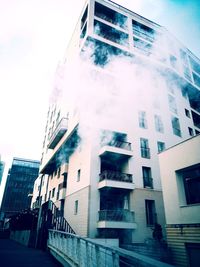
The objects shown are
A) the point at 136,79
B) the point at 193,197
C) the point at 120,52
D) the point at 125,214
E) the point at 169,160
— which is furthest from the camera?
the point at 120,52

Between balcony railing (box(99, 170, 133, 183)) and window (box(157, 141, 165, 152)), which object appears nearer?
balcony railing (box(99, 170, 133, 183))

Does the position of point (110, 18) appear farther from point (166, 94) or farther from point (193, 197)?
point (193, 197)

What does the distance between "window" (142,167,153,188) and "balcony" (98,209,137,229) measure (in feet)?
8.73

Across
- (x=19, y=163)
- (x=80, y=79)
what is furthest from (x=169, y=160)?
(x=19, y=163)

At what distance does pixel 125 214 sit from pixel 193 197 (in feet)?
18.9

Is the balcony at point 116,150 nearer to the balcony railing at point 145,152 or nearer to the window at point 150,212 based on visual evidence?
the balcony railing at point 145,152

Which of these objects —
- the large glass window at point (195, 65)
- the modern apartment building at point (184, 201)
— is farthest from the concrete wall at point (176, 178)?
the large glass window at point (195, 65)

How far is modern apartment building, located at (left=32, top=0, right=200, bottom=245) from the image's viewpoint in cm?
1281

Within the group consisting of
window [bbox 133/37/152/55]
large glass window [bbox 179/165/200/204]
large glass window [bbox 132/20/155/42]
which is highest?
large glass window [bbox 132/20/155/42]

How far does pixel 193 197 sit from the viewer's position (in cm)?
766

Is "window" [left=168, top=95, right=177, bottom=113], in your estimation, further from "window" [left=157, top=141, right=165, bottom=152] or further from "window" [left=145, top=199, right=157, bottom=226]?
"window" [left=145, top=199, right=157, bottom=226]

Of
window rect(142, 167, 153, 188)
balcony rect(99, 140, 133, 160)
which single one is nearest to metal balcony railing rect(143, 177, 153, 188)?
window rect(142, 167, 153, 188)

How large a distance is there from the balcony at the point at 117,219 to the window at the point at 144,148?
4.72m

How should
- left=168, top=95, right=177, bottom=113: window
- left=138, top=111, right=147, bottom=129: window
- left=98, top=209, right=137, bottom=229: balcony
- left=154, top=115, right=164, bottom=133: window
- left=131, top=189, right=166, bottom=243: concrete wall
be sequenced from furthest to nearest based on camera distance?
left=168, top=95, right=177, bottom=113: window, left=154, top=115, right=164, bottom=133: window, left=138, top=111, right=147, bottom=129: window, left=131, top=189, right=166, bottom=243: concrete wall, left=98, top=209, right=137, bottom=229: balcony
